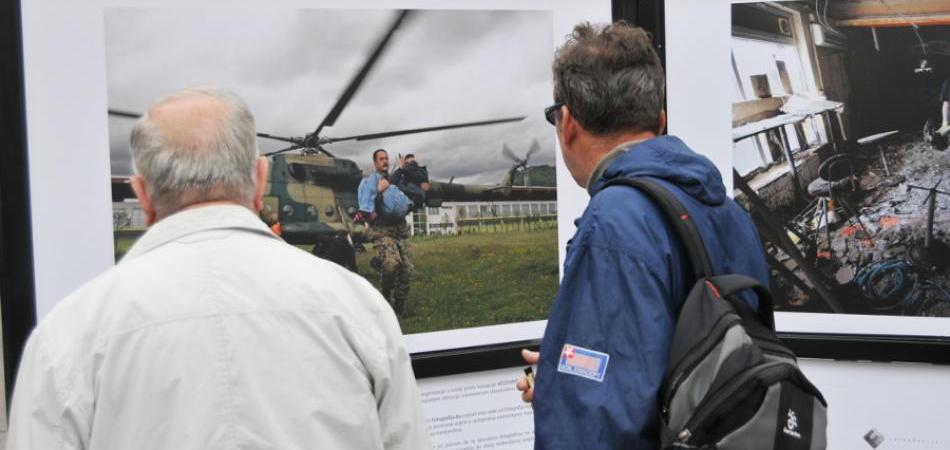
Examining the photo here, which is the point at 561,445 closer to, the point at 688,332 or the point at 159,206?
the point at 688,332

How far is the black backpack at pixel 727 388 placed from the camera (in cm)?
185

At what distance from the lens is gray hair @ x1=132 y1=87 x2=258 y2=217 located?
5.89 feet

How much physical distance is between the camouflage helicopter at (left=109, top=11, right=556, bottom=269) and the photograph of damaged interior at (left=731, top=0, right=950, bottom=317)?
1.24 metres

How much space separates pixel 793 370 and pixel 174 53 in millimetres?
1867

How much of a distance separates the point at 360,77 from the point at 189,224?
4.36 feet

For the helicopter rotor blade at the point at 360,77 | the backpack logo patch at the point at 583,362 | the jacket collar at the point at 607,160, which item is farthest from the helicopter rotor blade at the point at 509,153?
the backpack logo patch at the point at 583,362

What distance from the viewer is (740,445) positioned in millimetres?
1850

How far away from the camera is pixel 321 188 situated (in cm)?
298

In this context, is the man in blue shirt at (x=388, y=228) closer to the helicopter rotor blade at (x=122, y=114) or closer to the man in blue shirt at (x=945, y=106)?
the helicopter rotor blade at (x=122, y=114)

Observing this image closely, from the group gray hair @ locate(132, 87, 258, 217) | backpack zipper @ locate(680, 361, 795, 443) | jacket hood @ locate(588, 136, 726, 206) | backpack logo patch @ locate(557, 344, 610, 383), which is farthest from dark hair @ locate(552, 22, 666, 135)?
gray hair @ locate(132, 87, 258, 217)

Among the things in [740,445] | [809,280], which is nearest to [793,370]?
[740,445]

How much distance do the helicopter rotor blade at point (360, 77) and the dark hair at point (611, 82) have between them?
877 mm

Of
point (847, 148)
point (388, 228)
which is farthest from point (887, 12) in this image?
point (388, 228)

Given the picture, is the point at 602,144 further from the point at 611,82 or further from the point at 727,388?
the point at 727,388
